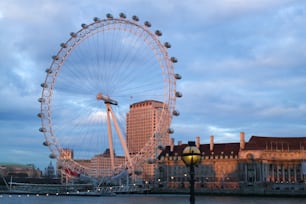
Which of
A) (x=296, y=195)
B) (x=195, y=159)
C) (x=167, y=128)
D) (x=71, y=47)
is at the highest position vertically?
(x=71, y=47)

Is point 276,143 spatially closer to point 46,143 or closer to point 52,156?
point 52,156

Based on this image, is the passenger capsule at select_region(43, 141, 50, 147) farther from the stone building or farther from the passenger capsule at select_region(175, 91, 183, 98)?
the stone building

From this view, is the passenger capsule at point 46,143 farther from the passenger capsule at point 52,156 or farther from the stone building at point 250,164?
the stone building at point 250,164

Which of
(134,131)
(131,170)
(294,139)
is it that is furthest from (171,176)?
(131,170)

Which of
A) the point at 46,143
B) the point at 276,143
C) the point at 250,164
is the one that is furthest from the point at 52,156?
the point at 276,143

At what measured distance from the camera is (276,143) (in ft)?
330

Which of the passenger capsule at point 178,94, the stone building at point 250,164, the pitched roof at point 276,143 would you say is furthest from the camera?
the pitched roof at point 276,143

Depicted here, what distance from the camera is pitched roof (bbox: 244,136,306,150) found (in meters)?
99.7

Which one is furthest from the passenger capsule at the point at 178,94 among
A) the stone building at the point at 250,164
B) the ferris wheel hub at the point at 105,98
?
the stone building at the point at 250,164

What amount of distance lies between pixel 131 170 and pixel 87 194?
29.2 meters

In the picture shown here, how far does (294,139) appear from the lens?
10250 cm

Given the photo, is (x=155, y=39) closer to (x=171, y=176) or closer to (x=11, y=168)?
(x=171, y=176)

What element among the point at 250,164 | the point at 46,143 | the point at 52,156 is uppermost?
the point at 46,143

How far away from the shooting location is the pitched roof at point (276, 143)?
99688 millimetres
